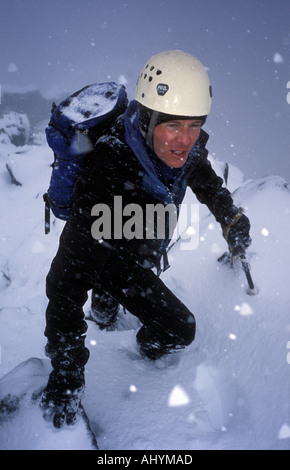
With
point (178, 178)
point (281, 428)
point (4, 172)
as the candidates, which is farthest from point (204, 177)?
point (4, 172)

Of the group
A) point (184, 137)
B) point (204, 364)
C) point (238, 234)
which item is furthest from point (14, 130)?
point (204, 364)

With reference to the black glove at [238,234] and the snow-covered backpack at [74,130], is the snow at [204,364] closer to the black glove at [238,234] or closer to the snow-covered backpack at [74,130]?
the black glove at [238,234]

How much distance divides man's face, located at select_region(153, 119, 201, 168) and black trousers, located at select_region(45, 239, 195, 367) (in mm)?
934

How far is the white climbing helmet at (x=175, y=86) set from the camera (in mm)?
2057

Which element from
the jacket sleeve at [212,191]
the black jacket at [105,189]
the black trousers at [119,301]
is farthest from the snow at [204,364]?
the black jacket at [105,189]

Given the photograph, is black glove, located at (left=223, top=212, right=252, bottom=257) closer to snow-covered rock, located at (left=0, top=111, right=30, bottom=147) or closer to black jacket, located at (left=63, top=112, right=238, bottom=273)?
black jacket, located at (left=63, top=112, right=238, bottom=273)

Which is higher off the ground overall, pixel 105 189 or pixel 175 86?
pixel 175 86

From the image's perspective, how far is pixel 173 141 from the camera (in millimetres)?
1994

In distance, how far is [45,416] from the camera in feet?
6.15

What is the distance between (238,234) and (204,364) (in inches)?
53.8

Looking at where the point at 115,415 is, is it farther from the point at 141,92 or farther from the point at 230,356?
the point at 141,92

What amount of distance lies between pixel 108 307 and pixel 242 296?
163cm

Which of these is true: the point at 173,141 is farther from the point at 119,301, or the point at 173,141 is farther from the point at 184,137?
the point at 119,301

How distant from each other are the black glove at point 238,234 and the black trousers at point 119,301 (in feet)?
3.01
